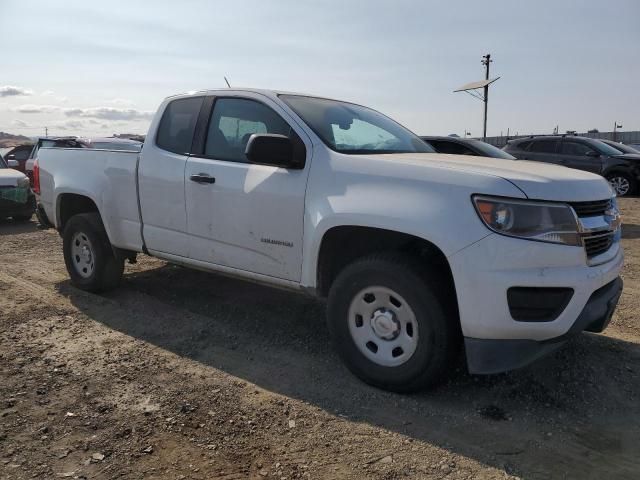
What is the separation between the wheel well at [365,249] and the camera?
326 centimetres

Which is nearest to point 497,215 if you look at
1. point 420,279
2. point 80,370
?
point 420,279

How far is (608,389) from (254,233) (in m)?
2.53

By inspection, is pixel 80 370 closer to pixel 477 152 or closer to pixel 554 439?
pixel 554 439

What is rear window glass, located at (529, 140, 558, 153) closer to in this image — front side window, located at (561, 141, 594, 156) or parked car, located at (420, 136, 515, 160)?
front side window, located at (561, 141, 594, 156)

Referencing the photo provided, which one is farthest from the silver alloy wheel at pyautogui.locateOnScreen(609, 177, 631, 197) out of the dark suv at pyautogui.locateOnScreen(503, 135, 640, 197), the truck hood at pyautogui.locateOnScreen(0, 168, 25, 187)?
the truck hood at pyautogui.locateOnScreen(0, 168, 25, 187)

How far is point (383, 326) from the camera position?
3336mm

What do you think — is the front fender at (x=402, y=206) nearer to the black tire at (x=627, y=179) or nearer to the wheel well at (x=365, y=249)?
the wheel well at (x=365, y=249)

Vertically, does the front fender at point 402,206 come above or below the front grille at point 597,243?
above

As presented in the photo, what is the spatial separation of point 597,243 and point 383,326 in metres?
1.33

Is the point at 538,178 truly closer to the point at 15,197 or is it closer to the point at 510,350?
the point at 510,350

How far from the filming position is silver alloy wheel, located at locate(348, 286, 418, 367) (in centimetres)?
327

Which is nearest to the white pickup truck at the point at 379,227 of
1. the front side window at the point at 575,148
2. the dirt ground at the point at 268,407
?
the dirt ground at the point at 268,407

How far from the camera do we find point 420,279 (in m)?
3.13

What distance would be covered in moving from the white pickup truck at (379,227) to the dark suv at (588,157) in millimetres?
10150
